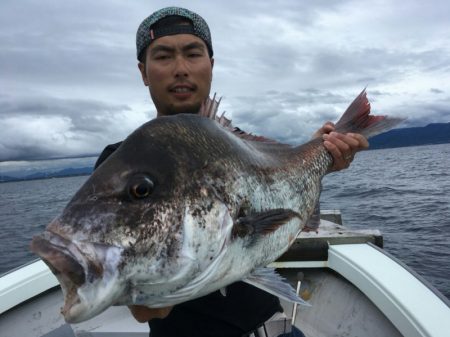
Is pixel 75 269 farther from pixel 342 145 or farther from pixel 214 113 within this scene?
pixel 342 145

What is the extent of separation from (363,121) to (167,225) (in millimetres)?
2704

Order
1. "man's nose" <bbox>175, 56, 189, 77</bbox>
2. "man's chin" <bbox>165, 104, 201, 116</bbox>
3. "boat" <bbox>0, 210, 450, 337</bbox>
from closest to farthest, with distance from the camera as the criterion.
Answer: "man's nose" <bbox>175, 56, 189, 77</bbox> → "man's chin" <bbox>165, 104, 201, 116</bbox> → "boat" <bbox>0, 210, 450, 337</bbox>

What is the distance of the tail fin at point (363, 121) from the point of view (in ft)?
12.3

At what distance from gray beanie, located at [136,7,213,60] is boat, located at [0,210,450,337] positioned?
3.21 meters

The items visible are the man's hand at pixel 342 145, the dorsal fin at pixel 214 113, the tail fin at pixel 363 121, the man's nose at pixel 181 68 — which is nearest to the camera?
the dorsal fin at pixel 214 113

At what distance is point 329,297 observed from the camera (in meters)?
5.66

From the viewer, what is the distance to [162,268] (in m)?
1.68

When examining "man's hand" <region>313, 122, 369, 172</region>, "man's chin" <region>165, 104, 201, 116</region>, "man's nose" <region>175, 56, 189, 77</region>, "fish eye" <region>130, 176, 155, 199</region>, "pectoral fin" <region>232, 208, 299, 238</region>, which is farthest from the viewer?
"man's hand" <region>313, 122, 369, 172</region>

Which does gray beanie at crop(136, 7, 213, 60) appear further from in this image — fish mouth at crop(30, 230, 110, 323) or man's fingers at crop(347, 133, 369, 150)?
fish mouth at crop(30, 230, 110, 323)

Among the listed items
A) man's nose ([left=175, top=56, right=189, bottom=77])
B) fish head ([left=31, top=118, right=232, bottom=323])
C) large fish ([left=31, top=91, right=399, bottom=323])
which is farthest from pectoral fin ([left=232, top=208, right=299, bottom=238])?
man's nose ([left=175, top=56, right=189, bottom=77])

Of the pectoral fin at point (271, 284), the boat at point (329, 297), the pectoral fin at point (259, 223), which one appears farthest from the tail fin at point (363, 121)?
the pectoral fin at point (271, 284)

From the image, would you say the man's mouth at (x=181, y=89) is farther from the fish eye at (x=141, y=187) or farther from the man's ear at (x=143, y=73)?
the fish eye at (x=141, y=187)

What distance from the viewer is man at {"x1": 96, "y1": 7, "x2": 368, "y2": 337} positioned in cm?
272

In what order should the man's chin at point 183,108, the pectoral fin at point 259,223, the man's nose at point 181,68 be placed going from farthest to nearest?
the man's chin at point 183,108, the man's nose at point 181,68, the pectoral fin at point 259,223
